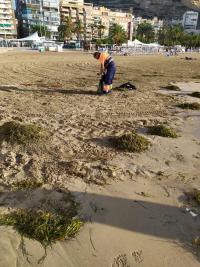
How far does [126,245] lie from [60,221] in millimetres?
1012

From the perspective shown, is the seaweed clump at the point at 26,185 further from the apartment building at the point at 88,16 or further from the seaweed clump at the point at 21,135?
the apartment building at the point at 88,16

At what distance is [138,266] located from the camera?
136 inches

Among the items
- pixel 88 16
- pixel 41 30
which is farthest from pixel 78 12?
pixel 41 30

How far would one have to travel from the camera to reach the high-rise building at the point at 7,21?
114938 mm

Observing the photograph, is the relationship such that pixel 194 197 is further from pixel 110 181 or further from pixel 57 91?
pixel 57 91

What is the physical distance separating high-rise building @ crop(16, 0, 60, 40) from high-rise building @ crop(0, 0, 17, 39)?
6.81 metres

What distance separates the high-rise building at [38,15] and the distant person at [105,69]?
119 meters

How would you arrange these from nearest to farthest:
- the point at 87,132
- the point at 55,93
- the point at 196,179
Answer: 1. the point at 196,179
2. the point at 87,132
3. the point at 55,93

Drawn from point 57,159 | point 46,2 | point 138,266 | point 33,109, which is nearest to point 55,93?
point 33,109

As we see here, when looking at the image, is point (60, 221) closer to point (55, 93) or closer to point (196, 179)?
point (196, 179)

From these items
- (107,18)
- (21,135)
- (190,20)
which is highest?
(190,20)

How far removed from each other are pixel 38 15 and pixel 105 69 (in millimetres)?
127579

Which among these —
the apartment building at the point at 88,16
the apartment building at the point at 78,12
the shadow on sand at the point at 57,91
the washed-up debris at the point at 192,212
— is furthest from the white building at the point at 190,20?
the washed-up debris at the point at 192,212

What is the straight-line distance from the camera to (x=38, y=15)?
12600cm
